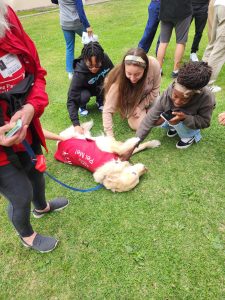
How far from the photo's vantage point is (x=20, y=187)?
1.90 metres

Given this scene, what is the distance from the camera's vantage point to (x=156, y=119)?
330 centimetres

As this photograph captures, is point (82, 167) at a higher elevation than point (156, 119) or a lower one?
lower

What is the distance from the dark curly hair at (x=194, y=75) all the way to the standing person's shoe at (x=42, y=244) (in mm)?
2021

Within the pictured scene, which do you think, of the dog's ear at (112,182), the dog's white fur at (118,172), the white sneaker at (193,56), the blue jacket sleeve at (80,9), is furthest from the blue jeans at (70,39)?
the dog's ear at (112,182)

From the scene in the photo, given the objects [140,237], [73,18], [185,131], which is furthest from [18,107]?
[73,18]

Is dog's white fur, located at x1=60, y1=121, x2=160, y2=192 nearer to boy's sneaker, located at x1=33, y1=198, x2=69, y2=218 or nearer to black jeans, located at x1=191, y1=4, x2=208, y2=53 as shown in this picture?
boy's sneaker, located at x1=33, y1=198, x2=69, y2=218

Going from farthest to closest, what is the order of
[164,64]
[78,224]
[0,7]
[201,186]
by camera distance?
1. [164,64]
2. [201,186]
3. [78,224]
4. [0,7]

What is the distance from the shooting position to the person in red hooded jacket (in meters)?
1.61

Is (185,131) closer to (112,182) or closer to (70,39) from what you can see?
(112,182)

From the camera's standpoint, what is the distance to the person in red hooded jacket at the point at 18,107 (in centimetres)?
161

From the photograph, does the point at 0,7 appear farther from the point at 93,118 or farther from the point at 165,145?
the point at 93,118

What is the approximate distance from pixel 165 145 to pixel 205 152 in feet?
1.69

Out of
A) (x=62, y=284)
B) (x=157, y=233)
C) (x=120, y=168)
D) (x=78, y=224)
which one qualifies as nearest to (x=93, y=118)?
(x=120, y=168)

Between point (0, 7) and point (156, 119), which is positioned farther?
point (156, 119)
